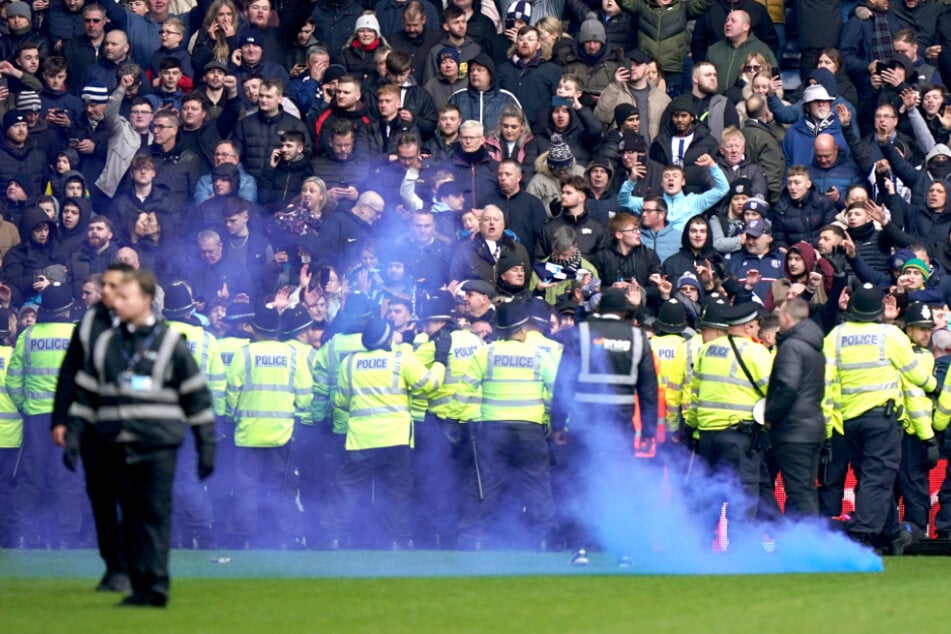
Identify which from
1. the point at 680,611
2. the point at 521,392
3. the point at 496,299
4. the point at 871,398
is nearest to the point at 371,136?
the point at 496,299

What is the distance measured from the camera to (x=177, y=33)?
76.5ft

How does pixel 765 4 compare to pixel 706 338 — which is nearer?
pixel 706 338

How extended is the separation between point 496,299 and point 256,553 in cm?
338

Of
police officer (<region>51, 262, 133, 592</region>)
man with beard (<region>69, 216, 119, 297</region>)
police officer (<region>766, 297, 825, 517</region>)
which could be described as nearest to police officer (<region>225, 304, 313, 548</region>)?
man with beard (<region>69, 216, 119, 297</region>)

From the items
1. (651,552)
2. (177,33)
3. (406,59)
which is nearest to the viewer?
(651,552)

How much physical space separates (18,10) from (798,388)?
12.4 meters

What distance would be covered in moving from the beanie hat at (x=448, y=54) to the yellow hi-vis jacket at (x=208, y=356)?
5.77 m

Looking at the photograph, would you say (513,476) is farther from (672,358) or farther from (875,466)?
(875,466)

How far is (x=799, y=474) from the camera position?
16188mm

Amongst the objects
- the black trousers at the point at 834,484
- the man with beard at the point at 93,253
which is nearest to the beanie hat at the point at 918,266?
the black trousers at the point at 834,484

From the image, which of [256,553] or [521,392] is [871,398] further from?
[256,553]

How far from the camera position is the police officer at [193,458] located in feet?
58.2

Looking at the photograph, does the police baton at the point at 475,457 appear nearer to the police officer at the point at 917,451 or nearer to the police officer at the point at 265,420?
the police officer at the point at 265,420

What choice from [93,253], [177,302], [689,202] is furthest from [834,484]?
[93,253]
